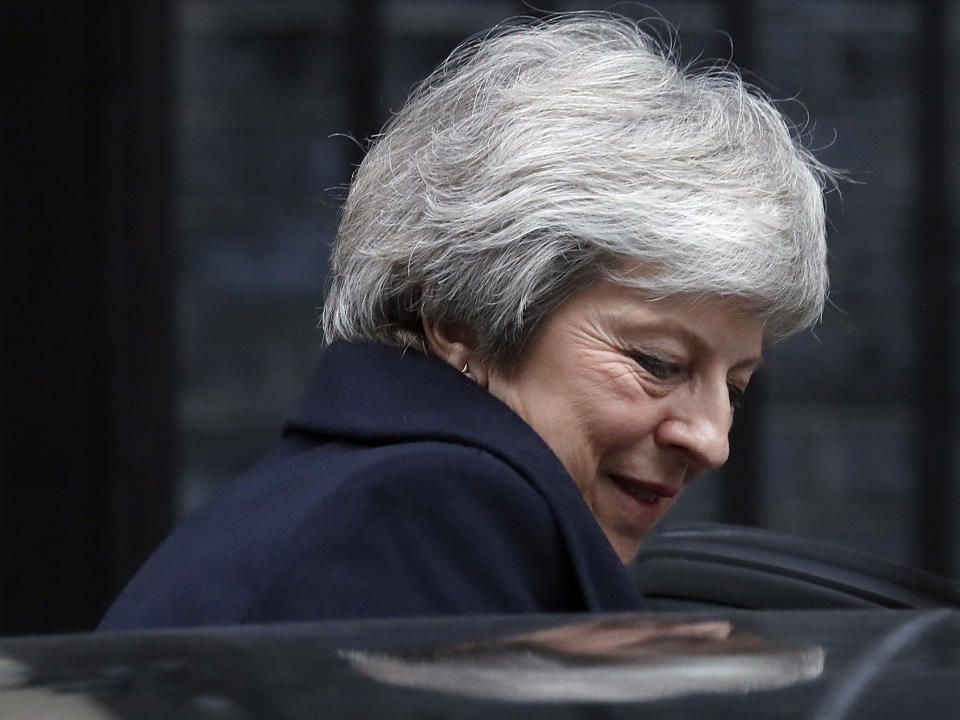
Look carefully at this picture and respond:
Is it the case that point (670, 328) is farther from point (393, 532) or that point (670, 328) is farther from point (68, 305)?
point (68, 305)

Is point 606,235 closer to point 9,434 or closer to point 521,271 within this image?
point 521,271

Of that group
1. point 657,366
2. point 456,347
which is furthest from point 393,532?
point 657,366

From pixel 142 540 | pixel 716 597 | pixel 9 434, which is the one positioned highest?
pixel 716 597

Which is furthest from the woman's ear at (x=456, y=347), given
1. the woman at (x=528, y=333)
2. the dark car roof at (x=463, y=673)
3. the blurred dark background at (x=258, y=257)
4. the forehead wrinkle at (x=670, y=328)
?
the blurred dark background at (x=258, y=257)

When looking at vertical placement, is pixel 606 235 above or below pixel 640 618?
above

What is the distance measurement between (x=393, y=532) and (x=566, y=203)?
1.42ft

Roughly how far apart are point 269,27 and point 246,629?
4392 millimetres

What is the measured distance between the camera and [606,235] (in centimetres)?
161

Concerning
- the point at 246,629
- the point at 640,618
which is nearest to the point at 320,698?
the point at 246,629

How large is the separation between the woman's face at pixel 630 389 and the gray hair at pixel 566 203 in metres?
0.03

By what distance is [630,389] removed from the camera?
5.57ft

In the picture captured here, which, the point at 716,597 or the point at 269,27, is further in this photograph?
the point at 269,27

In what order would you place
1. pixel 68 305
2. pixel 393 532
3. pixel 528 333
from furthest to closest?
pixel 68 305 < pixel 528 333 < pixel 393 532

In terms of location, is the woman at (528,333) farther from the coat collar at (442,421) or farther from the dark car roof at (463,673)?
the dark car roof at (463,673)
